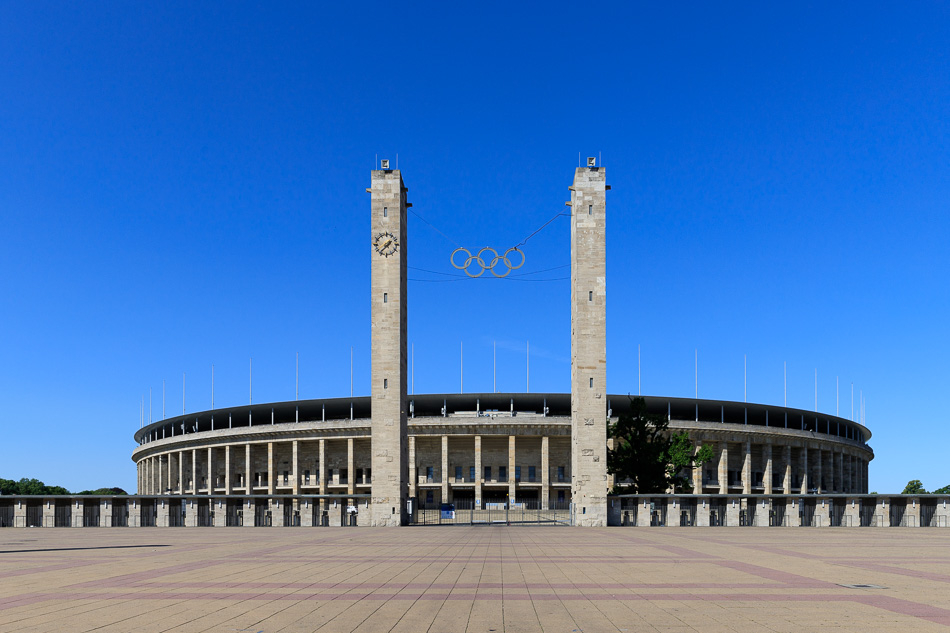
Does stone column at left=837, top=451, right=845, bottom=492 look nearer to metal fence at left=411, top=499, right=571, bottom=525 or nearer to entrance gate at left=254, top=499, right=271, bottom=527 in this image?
metal fence at left=411, top=499, right=571, bottom=525

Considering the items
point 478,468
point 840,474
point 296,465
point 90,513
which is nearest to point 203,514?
point 90,513

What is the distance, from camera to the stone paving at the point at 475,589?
1094 centimetres

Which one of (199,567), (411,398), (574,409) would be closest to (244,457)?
(411,398)

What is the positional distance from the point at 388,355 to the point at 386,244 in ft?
22.7

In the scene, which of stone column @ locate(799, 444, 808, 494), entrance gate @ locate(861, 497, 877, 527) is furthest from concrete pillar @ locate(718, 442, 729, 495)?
entrance gate @ locate(861, 497, 877, 527)

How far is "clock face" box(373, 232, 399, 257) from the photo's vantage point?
166 feet

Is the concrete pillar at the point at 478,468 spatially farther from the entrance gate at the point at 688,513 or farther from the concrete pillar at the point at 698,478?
the entrance gate at the point at 688,513

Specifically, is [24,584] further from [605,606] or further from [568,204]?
[568,204]

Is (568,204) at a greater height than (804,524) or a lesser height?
greater

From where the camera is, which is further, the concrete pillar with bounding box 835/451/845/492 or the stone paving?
the concrete pillar with bounding box 835/451/845/492

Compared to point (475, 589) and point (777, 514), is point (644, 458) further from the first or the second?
point (475, 589)

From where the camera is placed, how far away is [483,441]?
86.9m

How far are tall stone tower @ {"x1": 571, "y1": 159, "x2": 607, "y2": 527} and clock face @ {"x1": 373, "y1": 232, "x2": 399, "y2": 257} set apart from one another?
439 inches

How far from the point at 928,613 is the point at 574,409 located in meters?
38.1
